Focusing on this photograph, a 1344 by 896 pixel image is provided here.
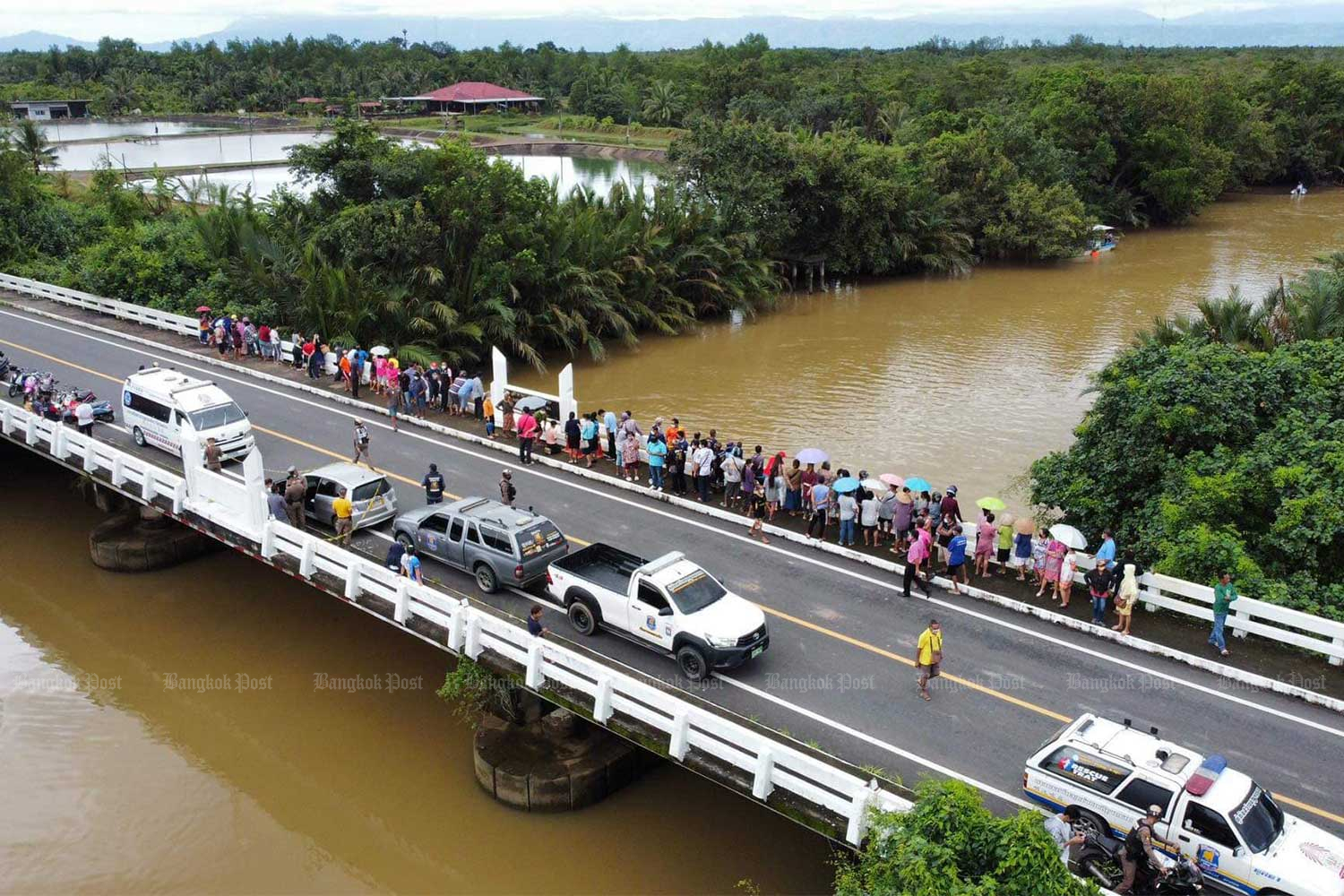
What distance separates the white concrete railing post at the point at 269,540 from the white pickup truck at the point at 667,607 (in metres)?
5.24

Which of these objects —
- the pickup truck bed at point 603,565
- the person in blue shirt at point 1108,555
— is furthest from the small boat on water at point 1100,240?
the pickup truck bed at point 603,565

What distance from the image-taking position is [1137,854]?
1082cm

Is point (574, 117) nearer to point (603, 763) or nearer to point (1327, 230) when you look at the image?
point (1327, 230)

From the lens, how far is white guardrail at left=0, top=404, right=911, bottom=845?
1223cm

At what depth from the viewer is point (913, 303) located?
2003 inches

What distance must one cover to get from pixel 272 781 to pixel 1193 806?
1291 centimetres

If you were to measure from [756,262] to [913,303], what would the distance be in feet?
27.7

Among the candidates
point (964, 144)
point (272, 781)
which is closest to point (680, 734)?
point (272, 781)

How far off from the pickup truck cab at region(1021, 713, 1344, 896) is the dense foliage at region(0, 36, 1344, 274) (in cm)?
3825

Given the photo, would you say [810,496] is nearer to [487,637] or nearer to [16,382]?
[487,637]

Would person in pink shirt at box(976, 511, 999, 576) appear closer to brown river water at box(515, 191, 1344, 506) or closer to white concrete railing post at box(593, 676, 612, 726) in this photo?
white concrete railing post at box(593, 676, 612, 726)

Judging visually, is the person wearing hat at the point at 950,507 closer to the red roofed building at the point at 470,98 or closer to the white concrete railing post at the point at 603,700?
the white concrete railing post at the point at 603,700

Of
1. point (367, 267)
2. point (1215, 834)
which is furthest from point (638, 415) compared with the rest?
point (1215, 834)

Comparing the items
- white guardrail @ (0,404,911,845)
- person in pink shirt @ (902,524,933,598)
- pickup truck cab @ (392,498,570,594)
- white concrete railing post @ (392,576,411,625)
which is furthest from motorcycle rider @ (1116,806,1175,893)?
white concrete railing post @ (392,576,411,625)
